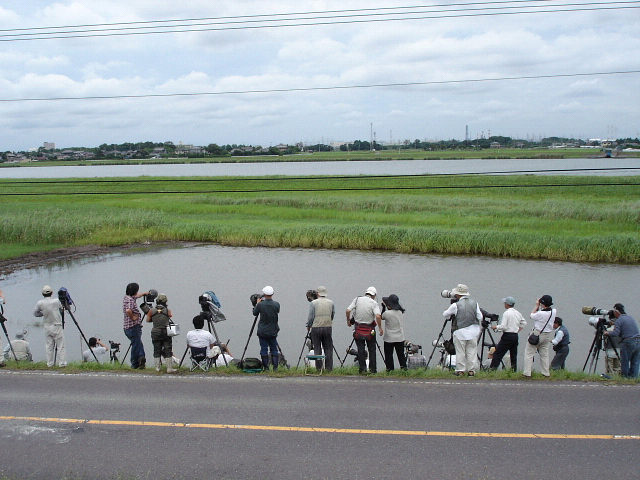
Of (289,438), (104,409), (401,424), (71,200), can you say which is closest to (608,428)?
(401,424)

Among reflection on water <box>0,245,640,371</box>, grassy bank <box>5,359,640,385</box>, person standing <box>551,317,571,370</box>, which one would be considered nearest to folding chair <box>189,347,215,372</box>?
grassy bank <box>5,359,640,385</box>

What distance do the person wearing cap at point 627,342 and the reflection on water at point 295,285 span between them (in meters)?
3.11

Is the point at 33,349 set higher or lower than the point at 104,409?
lower

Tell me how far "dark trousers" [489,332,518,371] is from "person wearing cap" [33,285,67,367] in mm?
7827

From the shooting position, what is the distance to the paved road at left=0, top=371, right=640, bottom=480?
6.06 metres

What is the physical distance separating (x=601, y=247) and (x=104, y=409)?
943 inches

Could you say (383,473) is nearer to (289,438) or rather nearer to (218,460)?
(289,438)

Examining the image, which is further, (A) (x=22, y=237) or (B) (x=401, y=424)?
(A) (x=22, y=237)

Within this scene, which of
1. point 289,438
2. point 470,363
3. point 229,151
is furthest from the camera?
point 229,151

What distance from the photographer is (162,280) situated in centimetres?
2266

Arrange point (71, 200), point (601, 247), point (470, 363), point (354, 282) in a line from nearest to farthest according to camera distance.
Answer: point (470, 363) → point (354, 282) → point (601, 247) → point (71, 200)

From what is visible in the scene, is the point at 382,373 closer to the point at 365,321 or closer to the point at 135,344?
A: the point at 365,321

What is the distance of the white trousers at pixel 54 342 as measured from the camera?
393 inches

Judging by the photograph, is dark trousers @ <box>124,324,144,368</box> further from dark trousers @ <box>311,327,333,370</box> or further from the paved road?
dark trousers @ <box>311,327,333,370</box>
